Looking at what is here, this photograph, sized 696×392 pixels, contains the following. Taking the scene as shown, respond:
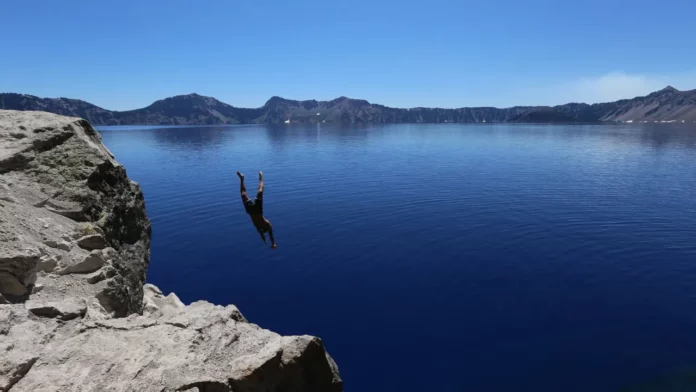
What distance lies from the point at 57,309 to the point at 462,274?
22980mm

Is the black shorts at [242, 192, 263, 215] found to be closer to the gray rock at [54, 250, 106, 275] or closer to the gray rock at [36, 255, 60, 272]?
the gray rock at [54, 250, 106, 275]

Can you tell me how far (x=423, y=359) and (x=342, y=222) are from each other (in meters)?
21.0

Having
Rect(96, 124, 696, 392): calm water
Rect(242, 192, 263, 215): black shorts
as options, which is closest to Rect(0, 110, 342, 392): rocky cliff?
Rect(242, 192, 263, 215): black shorts

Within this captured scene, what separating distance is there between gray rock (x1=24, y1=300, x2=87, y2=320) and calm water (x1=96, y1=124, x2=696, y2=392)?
1193 cm

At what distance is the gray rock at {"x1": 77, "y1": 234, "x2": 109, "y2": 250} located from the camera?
38.4 ft

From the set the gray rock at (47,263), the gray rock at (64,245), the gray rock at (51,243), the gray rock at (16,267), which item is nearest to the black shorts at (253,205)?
the gray rock at (64,245)

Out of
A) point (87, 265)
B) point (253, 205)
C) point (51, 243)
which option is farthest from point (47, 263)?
point (253, 205)

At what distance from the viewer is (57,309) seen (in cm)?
859

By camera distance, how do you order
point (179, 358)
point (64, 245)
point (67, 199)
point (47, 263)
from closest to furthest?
point (179, 358)
point (47, 263)
point (64, 245)
point (67, 199)

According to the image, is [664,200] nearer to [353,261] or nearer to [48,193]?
[353,261]

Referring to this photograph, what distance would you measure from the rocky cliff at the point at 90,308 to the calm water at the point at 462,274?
9.34 m

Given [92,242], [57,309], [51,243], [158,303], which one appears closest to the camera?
[57,309]

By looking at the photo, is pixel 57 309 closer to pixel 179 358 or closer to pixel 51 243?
pixel 51 243

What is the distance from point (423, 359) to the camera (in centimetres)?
1833
